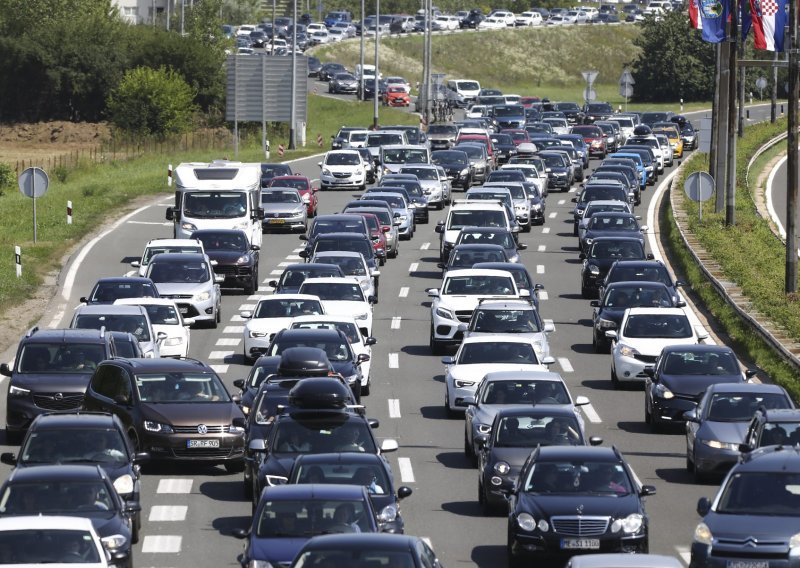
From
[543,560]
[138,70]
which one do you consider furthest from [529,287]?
[138,70]

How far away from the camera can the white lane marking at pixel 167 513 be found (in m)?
22.2

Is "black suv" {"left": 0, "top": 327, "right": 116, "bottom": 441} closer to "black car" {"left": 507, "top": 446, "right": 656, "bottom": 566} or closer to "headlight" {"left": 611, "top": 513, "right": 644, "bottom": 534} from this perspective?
"black car" {"left": 507, "top": 446, "right": 656, "bottom": 566}

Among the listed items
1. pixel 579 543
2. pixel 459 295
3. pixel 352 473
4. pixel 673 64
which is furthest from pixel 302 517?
pixel 673 64

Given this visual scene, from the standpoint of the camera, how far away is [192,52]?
111562 millimetres

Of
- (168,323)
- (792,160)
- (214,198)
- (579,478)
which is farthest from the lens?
(214,198)

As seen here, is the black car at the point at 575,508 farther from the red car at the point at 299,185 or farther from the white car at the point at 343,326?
the red car at the point at 299,185

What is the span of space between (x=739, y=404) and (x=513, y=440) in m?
3.81

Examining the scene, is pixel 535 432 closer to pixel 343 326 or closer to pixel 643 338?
pixel 343 326

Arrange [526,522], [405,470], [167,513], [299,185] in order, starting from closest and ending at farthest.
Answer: [526,522] < [167,513] < [405,470] < [299,185]

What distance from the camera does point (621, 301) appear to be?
3734 centimetres

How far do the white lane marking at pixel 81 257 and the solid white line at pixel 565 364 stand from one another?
42.1ft

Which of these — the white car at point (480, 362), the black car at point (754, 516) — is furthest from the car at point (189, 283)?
the black car at point (754, 516)

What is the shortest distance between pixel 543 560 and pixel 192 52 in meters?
95.0

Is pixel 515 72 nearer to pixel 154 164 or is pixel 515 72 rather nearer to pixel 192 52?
pixel 192 52
